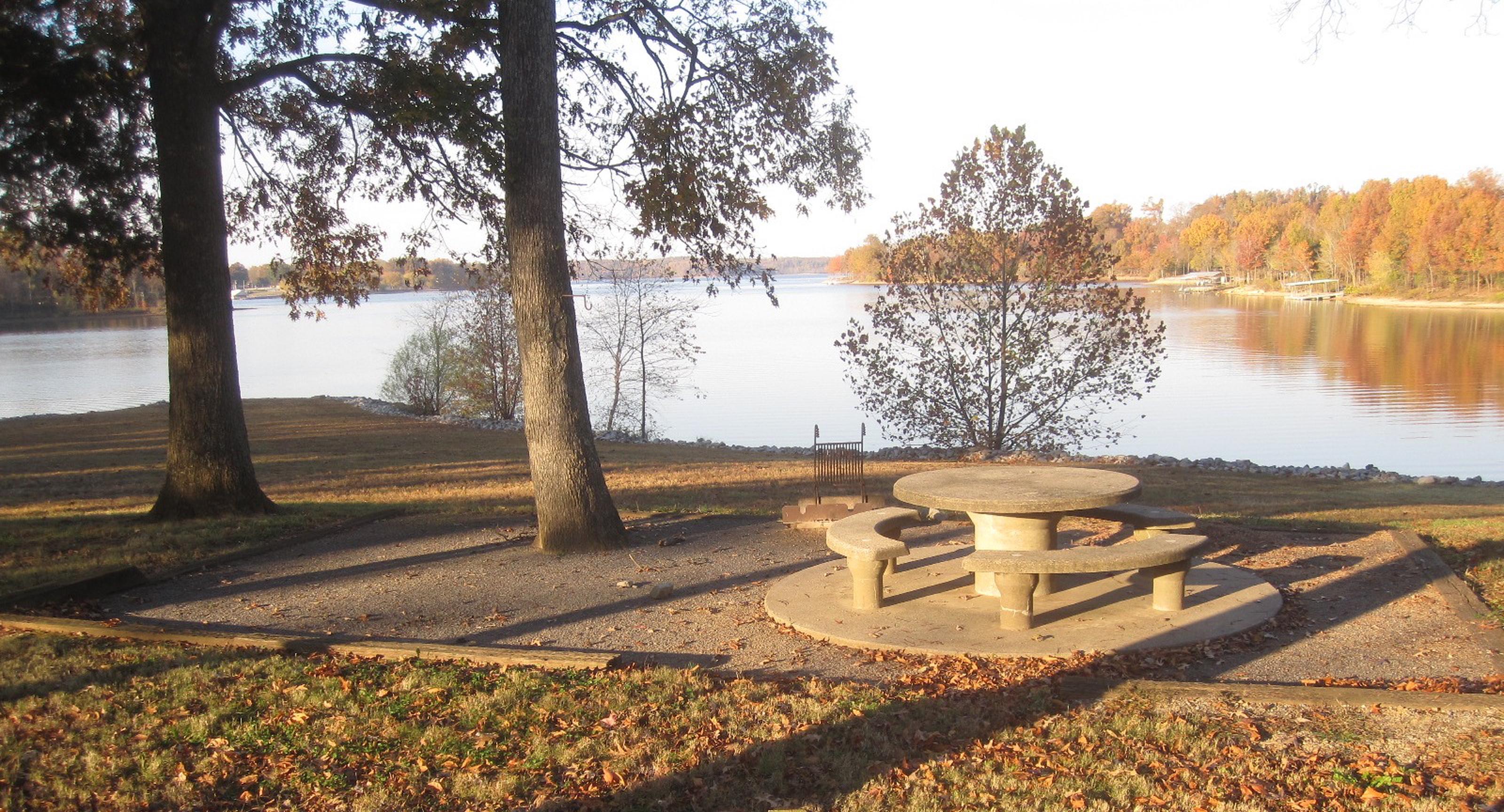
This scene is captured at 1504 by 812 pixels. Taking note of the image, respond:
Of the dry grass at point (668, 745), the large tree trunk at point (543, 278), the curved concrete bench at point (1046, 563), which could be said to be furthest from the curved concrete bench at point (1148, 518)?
the large tree trunk at point (543, 278)

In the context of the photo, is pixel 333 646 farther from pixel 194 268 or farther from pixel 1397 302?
pixel 1397 302

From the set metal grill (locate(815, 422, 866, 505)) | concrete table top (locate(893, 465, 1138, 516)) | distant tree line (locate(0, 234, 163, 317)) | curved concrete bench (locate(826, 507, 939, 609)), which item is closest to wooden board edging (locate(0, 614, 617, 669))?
curved concrete bench (locate(826, 507, 939, 609))

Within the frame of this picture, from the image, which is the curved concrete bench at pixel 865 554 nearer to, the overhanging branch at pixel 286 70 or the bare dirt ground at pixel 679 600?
the bare dirt ground at pixel 679 600

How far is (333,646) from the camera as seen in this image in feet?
17.0

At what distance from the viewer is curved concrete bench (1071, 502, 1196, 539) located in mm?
7402

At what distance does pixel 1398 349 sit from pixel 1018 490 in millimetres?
41787

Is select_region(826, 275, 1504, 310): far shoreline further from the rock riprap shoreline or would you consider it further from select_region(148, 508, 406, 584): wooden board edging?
select_region(148, 508, 406, 584): wooden board edging

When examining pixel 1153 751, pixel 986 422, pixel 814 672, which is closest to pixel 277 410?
pixel 986 422

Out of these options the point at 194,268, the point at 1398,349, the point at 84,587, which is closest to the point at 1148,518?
the point at 84,587

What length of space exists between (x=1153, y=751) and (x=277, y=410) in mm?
23842

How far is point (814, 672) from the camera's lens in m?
5.09

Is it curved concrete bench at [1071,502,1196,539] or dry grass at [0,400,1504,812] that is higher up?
curved concrete bench at [1071,502,1196,539]

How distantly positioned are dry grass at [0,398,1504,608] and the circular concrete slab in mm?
1732

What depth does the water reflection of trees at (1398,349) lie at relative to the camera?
29125 mm
